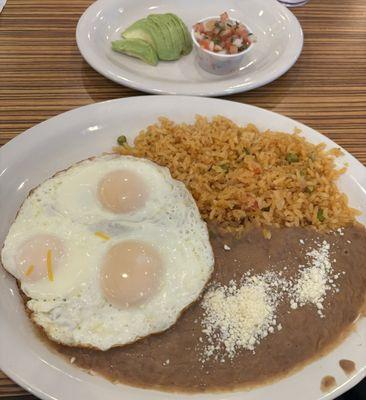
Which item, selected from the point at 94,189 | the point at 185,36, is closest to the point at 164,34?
the point at 185,36

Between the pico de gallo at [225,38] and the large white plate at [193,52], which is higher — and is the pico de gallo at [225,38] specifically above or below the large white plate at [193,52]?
above

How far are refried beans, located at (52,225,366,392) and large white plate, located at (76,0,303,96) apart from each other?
42.3 inches

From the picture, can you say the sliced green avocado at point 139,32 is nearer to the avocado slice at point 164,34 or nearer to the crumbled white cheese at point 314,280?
the avocado slice at point 164,34

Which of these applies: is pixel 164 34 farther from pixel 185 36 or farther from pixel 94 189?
pixel 94 189

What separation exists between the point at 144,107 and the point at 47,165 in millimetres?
661

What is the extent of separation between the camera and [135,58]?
9.33 feet

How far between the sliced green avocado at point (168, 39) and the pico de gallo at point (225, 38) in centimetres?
14

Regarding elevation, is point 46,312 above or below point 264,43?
below

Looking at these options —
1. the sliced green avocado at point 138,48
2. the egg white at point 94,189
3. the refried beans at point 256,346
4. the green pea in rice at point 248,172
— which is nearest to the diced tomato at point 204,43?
the sliced green avocado at point 138,48

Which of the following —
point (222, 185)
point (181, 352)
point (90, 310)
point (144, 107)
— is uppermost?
point (144, 107)

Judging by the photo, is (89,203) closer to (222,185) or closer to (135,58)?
(222,185)

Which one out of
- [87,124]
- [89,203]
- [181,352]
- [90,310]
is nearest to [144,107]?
[87,124]

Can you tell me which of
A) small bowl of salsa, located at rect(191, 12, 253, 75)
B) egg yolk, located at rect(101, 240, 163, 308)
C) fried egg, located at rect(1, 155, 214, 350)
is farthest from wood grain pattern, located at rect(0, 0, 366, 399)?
egg yolk, located at rect(101, 240, 163, 308)

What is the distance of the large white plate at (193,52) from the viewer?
2.56 metres
